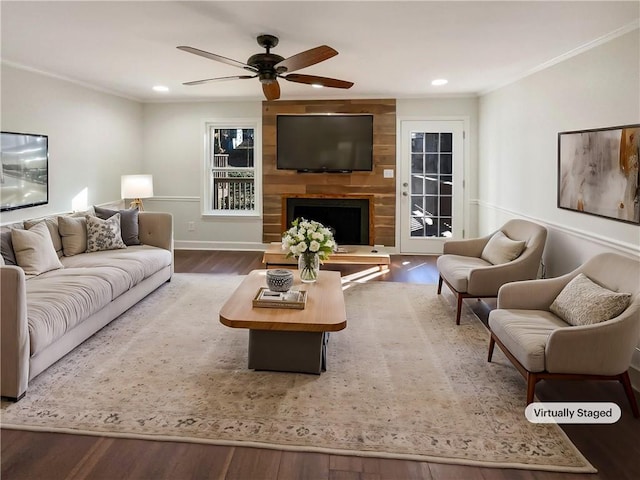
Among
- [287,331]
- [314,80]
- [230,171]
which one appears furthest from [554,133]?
[230,171]

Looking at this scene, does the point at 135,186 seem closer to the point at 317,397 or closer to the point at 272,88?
the point at 272,88

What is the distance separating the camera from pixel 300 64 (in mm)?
3396

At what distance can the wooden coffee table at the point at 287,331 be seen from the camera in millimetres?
2822

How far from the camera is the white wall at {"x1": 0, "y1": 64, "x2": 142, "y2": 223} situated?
4504mm

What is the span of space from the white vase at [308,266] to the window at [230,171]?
11.6ft

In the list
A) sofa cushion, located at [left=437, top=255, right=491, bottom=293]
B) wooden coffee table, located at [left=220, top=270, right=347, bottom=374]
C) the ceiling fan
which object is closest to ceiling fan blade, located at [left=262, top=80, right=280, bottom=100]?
the ceiling fan

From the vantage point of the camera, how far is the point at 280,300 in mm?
3105

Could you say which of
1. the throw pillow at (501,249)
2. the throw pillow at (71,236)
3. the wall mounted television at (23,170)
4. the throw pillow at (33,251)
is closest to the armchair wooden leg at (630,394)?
the throw pillow at (501,249)

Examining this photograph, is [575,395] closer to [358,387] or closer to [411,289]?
[358,387]

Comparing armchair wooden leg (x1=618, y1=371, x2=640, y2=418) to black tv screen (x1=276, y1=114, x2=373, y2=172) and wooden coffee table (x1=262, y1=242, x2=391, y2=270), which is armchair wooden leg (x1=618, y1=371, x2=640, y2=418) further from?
black tv screen (x1=276, y1=114, x2=373, y2=172)

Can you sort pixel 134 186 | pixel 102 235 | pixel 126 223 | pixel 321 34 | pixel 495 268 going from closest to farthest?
pixel 321 34 → pixel 495 268 → pixel 102 235 → pixel 126 223 → pixel 134 186

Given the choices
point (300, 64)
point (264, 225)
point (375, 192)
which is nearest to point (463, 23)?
point (300, 64)

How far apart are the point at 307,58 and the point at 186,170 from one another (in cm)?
436

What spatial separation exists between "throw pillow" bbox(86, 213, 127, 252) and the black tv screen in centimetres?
284
